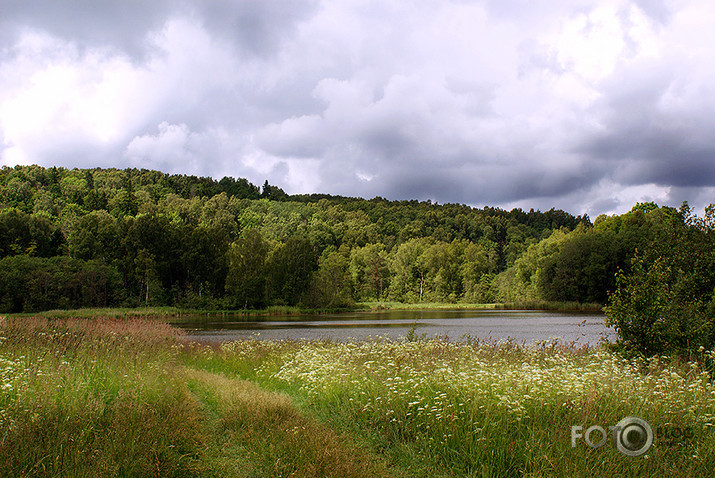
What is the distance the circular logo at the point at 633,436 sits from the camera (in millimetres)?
5930

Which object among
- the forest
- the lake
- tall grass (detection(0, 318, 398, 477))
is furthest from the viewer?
the lake

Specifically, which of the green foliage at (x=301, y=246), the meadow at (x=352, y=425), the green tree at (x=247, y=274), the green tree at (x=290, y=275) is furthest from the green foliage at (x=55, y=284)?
the meadow at (x=352, y=425)

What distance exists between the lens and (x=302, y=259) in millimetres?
86125

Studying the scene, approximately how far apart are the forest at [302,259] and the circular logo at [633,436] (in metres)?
6.94

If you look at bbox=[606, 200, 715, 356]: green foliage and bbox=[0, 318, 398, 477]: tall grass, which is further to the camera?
bbox=[606, 200, 715, 356]: green foliage

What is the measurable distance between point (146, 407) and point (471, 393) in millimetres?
4884

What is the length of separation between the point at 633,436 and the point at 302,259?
80897 millimetres

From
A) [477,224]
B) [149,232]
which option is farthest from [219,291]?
[477,224]

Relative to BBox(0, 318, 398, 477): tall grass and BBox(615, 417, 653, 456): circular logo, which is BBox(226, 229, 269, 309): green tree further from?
BBox(615, 417, 653, 456): circular logo

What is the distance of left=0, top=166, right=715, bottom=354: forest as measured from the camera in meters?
15.2

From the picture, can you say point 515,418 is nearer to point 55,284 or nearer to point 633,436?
point 633,436

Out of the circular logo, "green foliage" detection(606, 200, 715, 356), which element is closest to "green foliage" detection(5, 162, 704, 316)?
"green foliage" detection(606, 200, 715, 356)

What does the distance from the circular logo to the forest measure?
6.94 m

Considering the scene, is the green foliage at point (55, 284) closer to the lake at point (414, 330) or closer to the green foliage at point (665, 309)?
the lake at point (414, 330)
